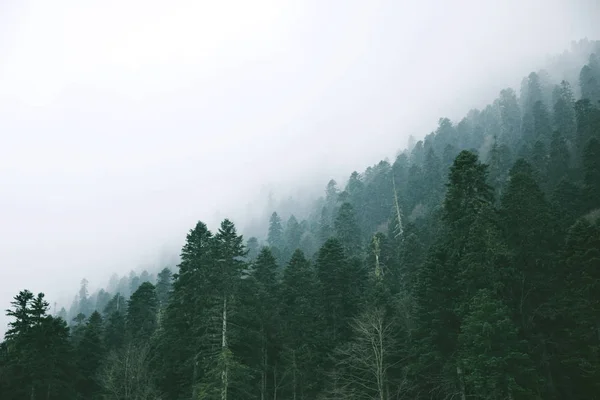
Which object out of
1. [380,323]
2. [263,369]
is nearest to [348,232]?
[263,369]

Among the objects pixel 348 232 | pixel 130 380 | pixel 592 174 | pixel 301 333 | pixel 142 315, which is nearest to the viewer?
pixel 130 380

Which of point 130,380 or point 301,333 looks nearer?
point 130,380

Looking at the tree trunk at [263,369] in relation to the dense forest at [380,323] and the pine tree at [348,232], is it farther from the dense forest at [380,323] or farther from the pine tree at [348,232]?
the pine tree at [348,232]

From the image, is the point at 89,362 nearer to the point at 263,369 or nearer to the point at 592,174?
the point at 263,369

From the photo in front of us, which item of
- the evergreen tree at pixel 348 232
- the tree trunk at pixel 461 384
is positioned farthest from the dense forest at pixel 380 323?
the evergreen tree at pixel 348 232

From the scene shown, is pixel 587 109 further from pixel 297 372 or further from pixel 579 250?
pixel 297 372

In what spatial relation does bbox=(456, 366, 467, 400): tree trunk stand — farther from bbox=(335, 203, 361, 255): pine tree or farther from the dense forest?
bbox=(335, 203, 361, 255): pine tree

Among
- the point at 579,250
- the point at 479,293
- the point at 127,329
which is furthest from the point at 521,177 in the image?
the point at 127,329

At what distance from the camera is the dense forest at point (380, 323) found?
2750cm

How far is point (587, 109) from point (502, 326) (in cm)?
7562

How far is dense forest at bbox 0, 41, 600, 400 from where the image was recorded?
90.2 ft

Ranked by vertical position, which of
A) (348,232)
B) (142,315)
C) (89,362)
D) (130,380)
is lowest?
(130,380)

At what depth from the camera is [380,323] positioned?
87.1 ft

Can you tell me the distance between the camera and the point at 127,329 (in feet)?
180
